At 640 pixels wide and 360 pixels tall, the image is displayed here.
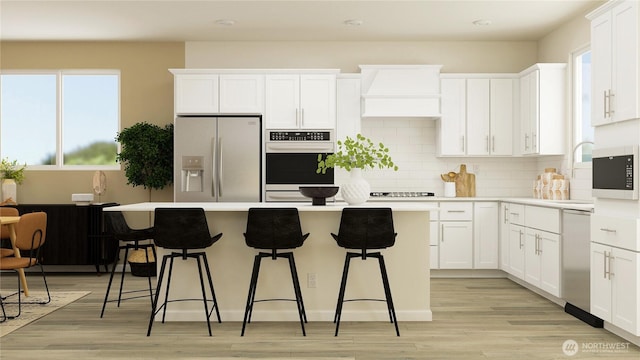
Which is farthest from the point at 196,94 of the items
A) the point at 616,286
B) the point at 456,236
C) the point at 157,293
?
the point at 616,286

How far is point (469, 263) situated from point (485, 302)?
1.27 meters

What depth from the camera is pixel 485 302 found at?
5277 mm

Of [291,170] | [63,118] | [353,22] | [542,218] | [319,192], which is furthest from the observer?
[63,118]

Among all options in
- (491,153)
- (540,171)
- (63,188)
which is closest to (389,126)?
(491,153)

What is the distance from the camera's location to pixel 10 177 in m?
7.09

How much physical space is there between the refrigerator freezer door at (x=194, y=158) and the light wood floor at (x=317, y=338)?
5.39 feet

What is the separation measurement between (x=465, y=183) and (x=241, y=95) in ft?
9.88

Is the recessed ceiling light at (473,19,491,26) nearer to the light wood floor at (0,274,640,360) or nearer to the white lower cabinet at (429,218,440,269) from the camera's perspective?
the white lower cabinet at (429,218,440,269)

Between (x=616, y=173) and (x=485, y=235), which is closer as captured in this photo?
(x=616, y=173)

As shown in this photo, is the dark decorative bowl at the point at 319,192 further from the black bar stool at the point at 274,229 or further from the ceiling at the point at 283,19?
the ceiling at the point at 283,19

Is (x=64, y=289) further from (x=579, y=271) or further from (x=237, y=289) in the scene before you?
(x=579, y=271)

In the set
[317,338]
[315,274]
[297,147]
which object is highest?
[297,147]

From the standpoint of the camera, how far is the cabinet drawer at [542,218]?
16.4 ft

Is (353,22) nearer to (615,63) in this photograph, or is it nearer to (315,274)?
(615,63)
